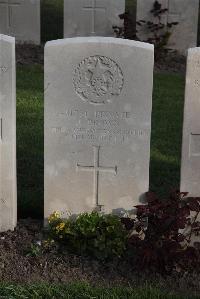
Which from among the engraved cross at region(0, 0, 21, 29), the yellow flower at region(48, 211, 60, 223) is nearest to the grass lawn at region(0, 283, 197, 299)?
the yellow flower at region(48, 211, 60, 223)

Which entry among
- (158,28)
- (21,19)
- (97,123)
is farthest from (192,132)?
(21,19)

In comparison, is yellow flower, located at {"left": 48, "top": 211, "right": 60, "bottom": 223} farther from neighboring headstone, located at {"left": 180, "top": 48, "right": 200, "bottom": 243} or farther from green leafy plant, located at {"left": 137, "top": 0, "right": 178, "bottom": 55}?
green leafy plant, located at {"left": 137, "top": 0, "right": 178, "bottom": 55}

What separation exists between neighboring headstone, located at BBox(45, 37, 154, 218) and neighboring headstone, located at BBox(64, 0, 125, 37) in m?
7.32

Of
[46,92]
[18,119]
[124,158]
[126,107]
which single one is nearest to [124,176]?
[124,158]

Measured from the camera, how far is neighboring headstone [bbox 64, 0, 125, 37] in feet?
40.9

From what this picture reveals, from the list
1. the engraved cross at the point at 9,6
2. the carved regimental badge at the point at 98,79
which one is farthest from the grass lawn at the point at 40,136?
the engraved cross at the point at 9,6

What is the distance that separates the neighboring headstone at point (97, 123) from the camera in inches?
209

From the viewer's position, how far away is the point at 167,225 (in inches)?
203

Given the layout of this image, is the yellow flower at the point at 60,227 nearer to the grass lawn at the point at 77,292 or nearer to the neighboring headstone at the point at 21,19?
the grass lawn at the point at 77,292

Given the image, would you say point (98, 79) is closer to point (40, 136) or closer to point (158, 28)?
point (40, 136)

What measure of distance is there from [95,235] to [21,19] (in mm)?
8075

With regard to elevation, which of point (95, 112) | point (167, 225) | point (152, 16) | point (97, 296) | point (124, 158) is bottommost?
point (97, 296)

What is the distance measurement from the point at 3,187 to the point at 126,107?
1185 millimetres

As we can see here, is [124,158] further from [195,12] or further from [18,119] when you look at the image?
[195,12]
